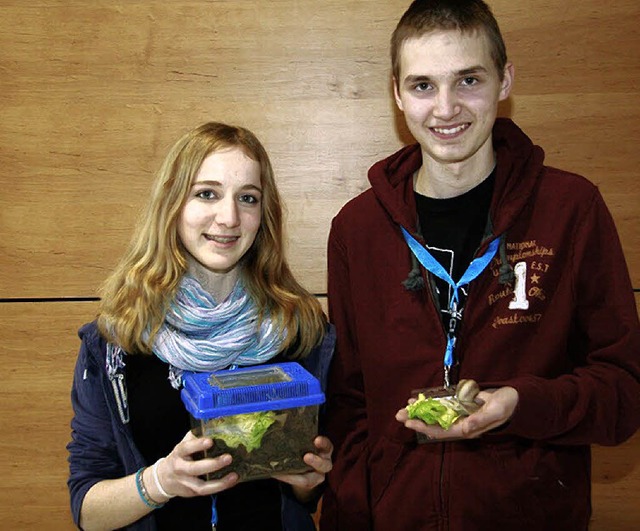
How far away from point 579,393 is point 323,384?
0.53 metres

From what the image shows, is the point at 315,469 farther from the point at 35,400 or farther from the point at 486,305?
the point at 35,400

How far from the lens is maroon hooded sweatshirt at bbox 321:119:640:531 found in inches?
55.0

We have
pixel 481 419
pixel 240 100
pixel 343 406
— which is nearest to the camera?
pixel 481 419

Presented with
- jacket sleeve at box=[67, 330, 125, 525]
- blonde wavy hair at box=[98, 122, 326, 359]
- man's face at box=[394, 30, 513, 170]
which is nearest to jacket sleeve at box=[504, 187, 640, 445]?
man's face at box=[394, 30, 513, 170]

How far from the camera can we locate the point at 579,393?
135cm

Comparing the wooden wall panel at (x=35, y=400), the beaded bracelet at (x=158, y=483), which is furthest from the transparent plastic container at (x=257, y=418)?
the wooden wall panel at (x=35, y=400)

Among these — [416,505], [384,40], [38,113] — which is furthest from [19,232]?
[416,505]

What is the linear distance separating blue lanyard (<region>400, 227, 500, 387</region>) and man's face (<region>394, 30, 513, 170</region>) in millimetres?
191

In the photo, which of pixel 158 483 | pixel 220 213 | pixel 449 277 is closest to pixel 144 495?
pixel 158 483

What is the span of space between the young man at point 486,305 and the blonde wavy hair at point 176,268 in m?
0.19

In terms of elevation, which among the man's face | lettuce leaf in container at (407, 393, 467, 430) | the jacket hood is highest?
the man's face

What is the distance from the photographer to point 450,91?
141 cm

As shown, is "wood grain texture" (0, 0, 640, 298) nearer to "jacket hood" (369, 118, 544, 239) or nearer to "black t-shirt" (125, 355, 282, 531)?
"jacket hood" (369, 118, 544, 239)

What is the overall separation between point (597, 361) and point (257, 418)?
669 mm
